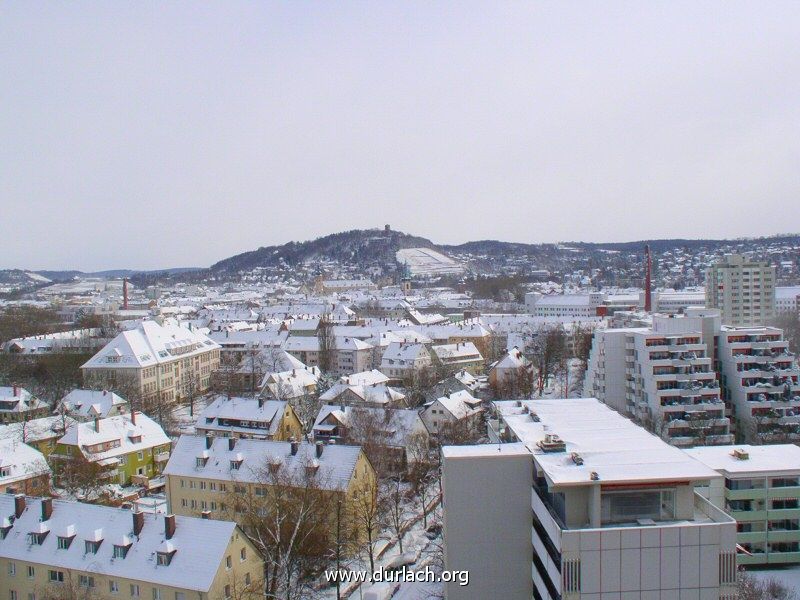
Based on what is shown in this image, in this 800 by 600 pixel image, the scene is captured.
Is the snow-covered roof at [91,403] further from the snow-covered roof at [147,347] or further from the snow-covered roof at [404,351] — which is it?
the snow-covered roof at [404,351]

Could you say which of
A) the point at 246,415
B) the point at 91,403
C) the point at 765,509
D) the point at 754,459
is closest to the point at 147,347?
the point at 91,403

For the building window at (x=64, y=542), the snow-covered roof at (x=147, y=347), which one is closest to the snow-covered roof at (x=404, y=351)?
the snow-covered roof at (x=147, y=347)

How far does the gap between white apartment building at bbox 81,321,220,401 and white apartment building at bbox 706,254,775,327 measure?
4963 cm

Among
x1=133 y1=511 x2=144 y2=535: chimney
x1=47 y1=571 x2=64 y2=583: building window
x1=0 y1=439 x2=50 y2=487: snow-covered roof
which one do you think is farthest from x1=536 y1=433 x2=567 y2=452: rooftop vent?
x1=0 y1=439 x2=50 y2=487: snow-covered roof

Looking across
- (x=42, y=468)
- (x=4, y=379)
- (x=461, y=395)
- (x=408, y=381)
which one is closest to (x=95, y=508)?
(x=42, y=468)

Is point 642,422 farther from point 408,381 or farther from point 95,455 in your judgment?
point 95,455

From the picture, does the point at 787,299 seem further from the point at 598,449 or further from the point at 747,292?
the point at 598,449

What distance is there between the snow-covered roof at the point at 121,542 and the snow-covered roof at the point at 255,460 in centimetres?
562

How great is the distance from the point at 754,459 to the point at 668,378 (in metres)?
10.0

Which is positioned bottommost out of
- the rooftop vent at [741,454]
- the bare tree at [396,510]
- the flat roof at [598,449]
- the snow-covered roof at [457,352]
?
the bare tree at [396,510]

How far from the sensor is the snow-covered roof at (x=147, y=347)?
4553cm

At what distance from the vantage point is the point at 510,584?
45.4ft

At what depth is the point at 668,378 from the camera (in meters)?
30.7

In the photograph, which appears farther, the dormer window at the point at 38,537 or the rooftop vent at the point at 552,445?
the dormer window at the point at 38,537
